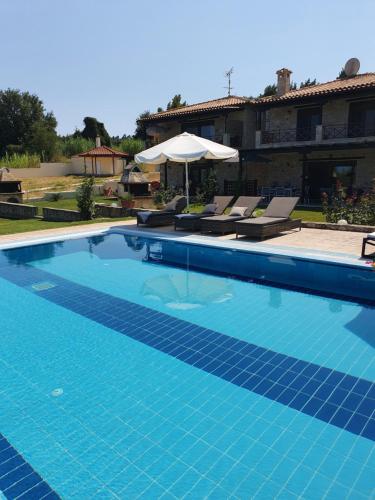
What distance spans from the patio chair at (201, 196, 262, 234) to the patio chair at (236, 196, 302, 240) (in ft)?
1.92

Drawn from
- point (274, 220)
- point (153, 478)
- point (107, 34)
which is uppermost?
point (107, 34)

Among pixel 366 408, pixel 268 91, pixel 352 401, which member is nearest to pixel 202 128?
pixel 352 401

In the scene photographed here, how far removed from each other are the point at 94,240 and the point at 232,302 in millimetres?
6557

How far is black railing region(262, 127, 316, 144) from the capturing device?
21.7m

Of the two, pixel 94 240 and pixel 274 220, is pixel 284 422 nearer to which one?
pixel 274 220

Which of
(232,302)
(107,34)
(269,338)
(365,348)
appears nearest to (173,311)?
(232,302)

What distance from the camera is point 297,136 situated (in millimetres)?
21938

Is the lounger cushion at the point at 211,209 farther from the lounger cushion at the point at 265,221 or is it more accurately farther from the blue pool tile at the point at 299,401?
the blue pool tile at the point at 299,401

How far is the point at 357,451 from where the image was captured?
283 cm

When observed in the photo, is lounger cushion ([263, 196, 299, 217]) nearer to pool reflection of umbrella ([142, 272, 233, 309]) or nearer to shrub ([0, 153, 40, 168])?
pool reflection of umbrella ([142, 272, 233, 309])

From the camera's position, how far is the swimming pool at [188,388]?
8.64ft

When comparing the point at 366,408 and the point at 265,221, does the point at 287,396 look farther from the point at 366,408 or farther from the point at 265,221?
the point at 265,221

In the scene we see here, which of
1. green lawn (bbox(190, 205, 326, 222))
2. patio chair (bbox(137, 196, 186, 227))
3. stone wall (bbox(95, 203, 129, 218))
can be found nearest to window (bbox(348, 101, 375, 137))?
green lawn (bbox(190, 205, 326, 222))

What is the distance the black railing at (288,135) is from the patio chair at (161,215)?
11087 mm
